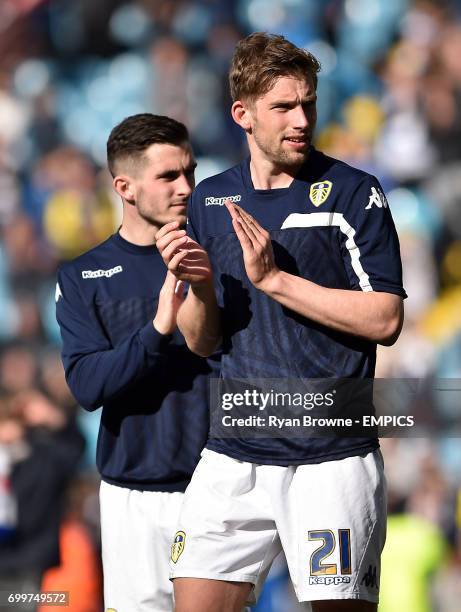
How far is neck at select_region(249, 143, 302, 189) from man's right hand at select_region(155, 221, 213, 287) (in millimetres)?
290

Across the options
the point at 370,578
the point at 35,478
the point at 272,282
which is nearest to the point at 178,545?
the point at 370,578

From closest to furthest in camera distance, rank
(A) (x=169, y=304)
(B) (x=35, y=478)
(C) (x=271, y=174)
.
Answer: (C) (x=271, y=174), (A) (x=169, y=304), (B) (x=35, y=478)

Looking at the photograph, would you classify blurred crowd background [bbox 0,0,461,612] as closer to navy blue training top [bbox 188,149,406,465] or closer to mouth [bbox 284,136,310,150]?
navy blue training top [bbox 188,149,406,465]

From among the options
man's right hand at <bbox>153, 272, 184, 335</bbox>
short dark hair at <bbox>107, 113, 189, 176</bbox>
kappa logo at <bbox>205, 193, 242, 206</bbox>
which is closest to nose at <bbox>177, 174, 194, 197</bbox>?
short dark hair at <bbox>107, 113, 189, 176</bbox>

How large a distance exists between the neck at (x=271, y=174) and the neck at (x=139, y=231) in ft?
2.48

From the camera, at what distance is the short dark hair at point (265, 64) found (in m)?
2.94

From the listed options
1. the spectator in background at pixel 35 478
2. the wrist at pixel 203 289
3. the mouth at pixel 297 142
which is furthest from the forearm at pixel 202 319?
the spectator in background at pixel 35 478

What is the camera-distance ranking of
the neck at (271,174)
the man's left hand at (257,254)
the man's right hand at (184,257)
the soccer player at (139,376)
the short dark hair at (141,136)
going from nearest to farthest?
the man's left hand at (257,254), the man's right hand at (184,257), the neck at (271,174), the soccer player at (139,376), the short dark hair at (141,136)

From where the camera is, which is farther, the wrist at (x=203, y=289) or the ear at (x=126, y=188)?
the ear at (x=126, y=188)

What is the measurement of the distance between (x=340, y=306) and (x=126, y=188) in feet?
4.26

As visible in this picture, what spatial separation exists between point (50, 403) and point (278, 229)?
11.3ft

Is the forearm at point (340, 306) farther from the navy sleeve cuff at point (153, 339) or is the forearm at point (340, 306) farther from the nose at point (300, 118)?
the navy sleeve cuff at point (153, 339)

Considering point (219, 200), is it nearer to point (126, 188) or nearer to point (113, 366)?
point (113, 366)

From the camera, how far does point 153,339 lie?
10.9 ft
